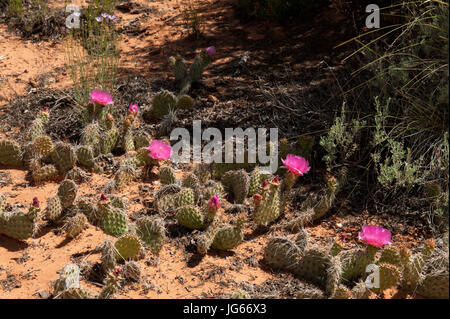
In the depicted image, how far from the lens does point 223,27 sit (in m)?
5.53

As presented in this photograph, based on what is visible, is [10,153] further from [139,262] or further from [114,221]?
[139,262]

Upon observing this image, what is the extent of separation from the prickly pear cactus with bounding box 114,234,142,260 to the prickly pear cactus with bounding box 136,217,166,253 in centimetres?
12

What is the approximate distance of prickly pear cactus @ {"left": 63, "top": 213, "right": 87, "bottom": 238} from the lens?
119 inches

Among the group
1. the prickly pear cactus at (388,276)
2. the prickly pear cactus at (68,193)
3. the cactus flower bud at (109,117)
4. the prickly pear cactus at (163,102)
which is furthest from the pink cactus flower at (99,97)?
the prickly pear cactus at (388,276)

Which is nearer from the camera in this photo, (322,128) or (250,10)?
(322,128)

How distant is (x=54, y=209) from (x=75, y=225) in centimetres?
21

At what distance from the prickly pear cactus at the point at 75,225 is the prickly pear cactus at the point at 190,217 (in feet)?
1.78

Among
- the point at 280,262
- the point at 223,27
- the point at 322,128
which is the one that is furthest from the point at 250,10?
the point at 280,262

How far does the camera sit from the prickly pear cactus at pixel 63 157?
11.7ft

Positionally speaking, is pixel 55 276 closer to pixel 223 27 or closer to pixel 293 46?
pixel 293 46

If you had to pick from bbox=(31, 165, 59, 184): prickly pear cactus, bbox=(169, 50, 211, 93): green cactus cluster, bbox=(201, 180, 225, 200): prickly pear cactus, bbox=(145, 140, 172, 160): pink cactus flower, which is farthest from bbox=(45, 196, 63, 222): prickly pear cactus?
bbox=(169, 50, 211, 93): green cactus cluster

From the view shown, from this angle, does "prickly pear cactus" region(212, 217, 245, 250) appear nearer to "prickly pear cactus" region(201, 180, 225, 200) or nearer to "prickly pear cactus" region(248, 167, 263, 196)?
"prickly pear cactus" region(201, 180, 225, 200)

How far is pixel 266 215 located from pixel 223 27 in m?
2.89

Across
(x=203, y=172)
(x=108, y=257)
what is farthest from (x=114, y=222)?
(x=203, y=172)
